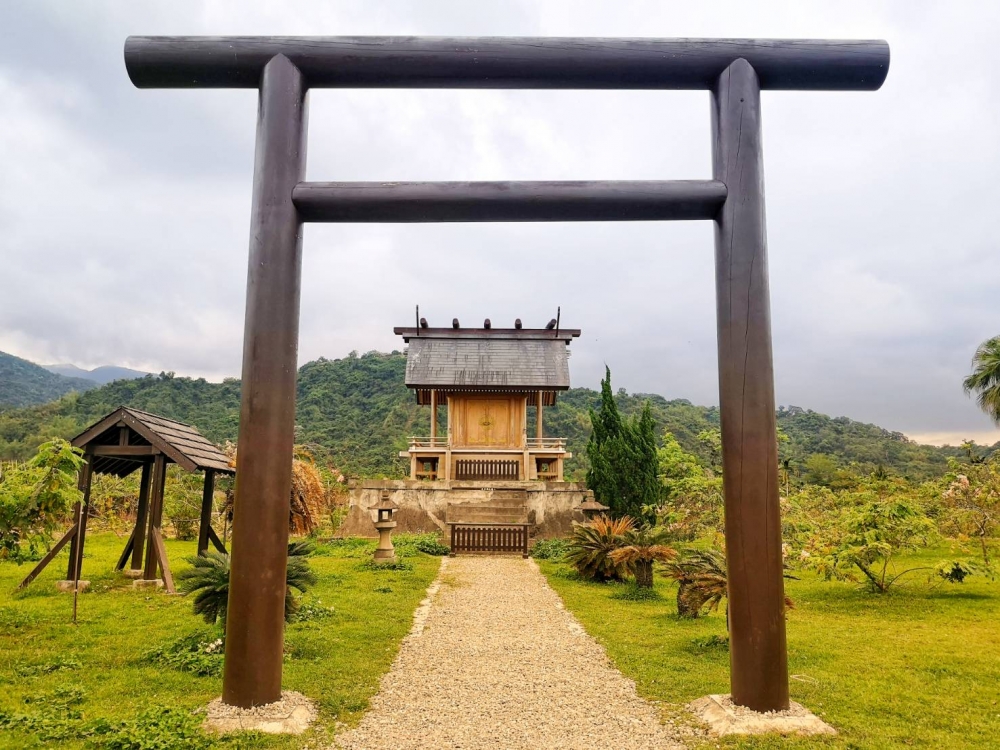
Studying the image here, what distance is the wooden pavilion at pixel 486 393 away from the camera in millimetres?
20953

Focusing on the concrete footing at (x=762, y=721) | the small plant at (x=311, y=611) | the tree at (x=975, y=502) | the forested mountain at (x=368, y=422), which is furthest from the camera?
the forested mountain at (x=368, y=422)

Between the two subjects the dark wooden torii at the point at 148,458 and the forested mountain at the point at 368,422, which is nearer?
the dark wooden torii at the point at 148,458

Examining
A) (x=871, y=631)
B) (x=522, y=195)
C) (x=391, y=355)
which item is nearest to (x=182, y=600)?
(x=522, y=195)

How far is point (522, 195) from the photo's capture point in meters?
4.88

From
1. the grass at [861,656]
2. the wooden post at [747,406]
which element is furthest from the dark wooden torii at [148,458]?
the wooden post at [747,406]

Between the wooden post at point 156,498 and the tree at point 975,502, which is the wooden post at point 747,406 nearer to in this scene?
the wooden post at point 156,498

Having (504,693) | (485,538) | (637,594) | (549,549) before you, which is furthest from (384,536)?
(504,693)

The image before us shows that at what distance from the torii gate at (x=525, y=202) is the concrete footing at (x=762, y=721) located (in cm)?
8

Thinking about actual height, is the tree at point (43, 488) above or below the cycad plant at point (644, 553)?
above

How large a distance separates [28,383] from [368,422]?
38.2 meters

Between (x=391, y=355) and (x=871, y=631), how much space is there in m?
38.1

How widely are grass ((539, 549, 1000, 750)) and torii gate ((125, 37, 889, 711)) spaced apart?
3.16 ft

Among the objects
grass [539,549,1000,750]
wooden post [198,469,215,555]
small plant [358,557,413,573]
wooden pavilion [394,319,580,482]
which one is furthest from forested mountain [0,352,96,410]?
grass [539,549,1000,750]

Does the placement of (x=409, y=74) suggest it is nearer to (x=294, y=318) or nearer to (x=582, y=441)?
(x=294, y=318)
